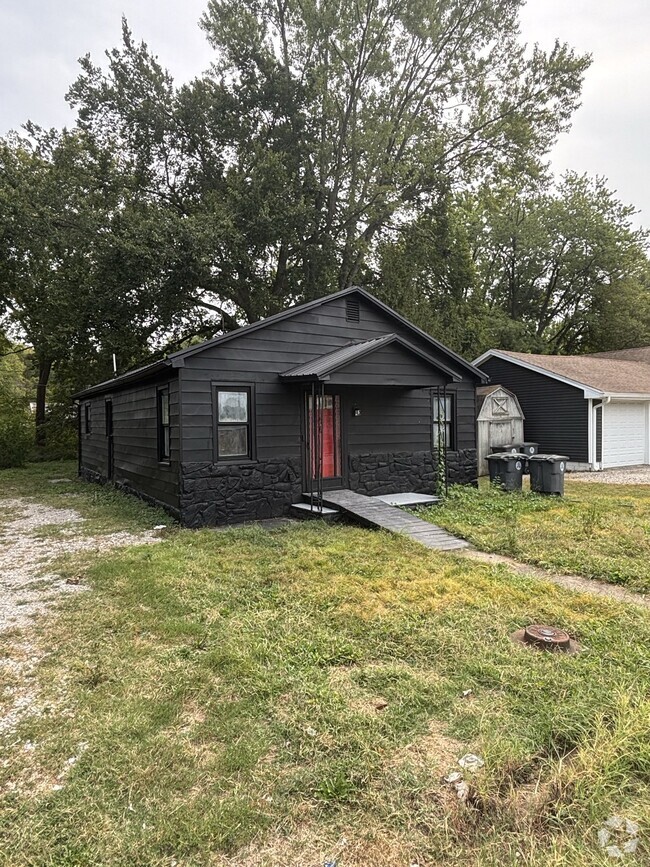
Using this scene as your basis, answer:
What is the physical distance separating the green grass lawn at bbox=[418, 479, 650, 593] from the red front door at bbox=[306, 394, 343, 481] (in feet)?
6.27

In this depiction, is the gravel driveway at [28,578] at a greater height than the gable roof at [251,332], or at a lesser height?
lesser

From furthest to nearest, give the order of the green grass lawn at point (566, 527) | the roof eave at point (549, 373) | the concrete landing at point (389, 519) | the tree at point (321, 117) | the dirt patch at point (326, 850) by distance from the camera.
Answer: the tree at point (321, 117), the roof eave at point (549, 373), the concrete landing at point (389, 519), the green grass lawn at point (566, 527), the dirt patch at point (326, 850)

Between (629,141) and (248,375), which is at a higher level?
(629,141)

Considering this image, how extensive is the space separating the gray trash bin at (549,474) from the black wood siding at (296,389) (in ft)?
5.52

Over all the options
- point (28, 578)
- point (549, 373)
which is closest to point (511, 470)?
point (549, 373)

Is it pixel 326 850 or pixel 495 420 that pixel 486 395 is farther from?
pixel 326 850

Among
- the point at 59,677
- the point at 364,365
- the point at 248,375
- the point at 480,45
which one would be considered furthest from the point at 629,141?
the point at 59,677

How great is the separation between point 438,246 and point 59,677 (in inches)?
746

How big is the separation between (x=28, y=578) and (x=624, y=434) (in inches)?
656

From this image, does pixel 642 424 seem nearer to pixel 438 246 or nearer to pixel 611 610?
pixel 438 246

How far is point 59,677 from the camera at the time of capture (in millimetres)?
3314

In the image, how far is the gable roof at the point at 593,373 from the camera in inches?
599

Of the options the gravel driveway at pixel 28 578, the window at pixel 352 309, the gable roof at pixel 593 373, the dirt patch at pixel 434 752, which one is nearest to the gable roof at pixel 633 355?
the gable roof at pixel 593 373

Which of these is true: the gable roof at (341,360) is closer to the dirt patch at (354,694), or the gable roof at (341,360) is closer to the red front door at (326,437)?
the red front door at (326,437)
